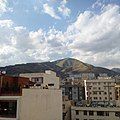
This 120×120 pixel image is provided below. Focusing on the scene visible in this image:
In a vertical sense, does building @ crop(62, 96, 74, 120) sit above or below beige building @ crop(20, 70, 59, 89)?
below

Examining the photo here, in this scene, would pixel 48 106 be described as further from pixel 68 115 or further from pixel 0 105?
pixel 68 115

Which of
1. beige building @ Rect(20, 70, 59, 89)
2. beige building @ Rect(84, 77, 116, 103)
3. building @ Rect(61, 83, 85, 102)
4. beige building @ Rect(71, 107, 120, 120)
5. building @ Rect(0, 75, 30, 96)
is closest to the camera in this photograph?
building @ Rect(0, 75, 30, 96)

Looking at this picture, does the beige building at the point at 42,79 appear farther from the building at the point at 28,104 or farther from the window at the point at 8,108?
the window at the point at 8,108

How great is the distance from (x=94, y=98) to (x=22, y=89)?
68830 millimetres

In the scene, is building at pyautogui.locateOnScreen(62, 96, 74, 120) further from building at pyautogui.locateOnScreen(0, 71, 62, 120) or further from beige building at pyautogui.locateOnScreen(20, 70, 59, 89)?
building at pyautogui.locateOnScreen(0, 71, 62, 120)

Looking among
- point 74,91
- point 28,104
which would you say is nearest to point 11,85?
point 28,104

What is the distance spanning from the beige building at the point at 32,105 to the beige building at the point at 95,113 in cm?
1877

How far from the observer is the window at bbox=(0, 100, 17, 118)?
38188 mm

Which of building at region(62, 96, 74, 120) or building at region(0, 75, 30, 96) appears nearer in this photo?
building at region(0, 75, 30, 96)

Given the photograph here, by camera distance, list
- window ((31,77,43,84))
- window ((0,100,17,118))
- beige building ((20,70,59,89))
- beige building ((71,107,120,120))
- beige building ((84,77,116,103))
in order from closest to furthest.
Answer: window ((0,100,17,118)) < beige building ((20,70,59,89)) < window ((31,77,43,84)) < beige building ((71,107,120,120)) < beige building ((84,77,116,103))

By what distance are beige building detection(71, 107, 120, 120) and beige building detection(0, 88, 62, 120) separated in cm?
1877

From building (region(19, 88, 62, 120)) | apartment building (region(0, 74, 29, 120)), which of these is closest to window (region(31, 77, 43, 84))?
building (region(19, 88, 62, 120))

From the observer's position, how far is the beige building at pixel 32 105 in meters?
38.0

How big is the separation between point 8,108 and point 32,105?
352 cm
